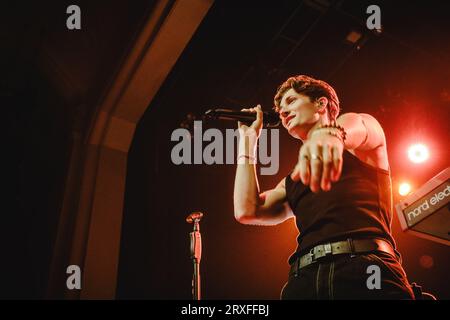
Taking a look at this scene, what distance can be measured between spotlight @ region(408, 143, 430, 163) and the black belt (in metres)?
2.92

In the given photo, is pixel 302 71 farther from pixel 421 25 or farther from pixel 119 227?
pixel 119 227

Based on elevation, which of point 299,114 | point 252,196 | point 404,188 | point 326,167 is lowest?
point 326,167

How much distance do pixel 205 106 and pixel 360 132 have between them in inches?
93.3

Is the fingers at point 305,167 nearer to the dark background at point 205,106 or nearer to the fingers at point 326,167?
the fingers at point 326,167

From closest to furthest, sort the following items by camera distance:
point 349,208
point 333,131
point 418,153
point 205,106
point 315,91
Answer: point 333,131 < point 349,208 < point 315,91 < point 205,106 < point 418,153

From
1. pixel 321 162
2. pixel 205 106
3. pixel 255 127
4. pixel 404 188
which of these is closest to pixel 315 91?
pixel 255 127

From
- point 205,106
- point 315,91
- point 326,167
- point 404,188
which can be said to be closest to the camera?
point 326,167

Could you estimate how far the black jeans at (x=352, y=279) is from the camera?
1006 mm

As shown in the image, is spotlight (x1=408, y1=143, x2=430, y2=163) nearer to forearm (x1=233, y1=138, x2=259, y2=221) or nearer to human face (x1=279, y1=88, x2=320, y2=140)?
human face (x1=279, y1=88, x2=320, y2=140)

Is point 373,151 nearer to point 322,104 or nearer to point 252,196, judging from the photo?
point 322,104

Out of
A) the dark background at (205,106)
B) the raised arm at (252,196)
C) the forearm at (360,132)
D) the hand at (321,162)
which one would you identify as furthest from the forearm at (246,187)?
the dark background at (205,106)

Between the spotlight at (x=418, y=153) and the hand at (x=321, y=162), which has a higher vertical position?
the spotlight at (x=418, y=153)

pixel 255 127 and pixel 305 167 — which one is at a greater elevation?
pixel 255 127

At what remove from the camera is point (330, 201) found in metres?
1.18
